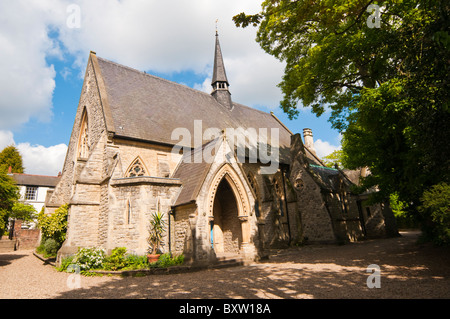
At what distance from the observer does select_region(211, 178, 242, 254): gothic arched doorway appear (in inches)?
582

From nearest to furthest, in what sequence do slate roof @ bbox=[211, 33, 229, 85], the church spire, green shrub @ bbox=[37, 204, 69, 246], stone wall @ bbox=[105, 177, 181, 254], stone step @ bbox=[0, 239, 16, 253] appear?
stone wall @ bbox=[105, 177, 181, 254], green shrub @ bbox=[37, 204, 69, 246], stone step @ bbox=[0, 239, 16, 253], the church spire, slate roof @ bbox=[211, 33, 229, 85]

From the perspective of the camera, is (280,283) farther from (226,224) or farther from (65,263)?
(65,263)

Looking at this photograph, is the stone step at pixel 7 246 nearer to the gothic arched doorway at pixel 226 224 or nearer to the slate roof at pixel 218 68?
the gothic arched doorway at pixel 226 224

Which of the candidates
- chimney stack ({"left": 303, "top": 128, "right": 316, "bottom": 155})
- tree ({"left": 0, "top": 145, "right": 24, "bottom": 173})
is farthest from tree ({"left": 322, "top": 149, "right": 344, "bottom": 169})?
tree ({"left": 0, "top": 145, "right": 24, "bottom": 173})

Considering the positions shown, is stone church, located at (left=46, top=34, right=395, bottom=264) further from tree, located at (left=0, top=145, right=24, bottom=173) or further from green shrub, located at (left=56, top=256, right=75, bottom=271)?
tree, located at (left=0, top=145, right=24, bottom=173)

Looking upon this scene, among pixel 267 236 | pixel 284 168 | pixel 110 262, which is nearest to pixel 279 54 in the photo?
pixel 284 168

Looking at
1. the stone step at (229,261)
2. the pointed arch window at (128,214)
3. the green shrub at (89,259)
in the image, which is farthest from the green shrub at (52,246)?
the stone step at (229,261)

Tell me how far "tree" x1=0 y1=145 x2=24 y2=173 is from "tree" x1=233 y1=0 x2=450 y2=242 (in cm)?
4911

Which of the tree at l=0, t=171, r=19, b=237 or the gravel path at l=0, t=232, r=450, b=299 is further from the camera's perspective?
the tree at l=0, t=171, r=19, b=237

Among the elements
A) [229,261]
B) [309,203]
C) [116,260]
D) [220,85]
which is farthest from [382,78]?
[220,85]

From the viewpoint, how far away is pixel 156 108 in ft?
61.3

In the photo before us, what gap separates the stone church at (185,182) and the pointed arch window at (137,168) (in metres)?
0.06

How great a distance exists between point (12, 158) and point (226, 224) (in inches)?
1874

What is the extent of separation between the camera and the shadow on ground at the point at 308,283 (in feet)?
21.1
